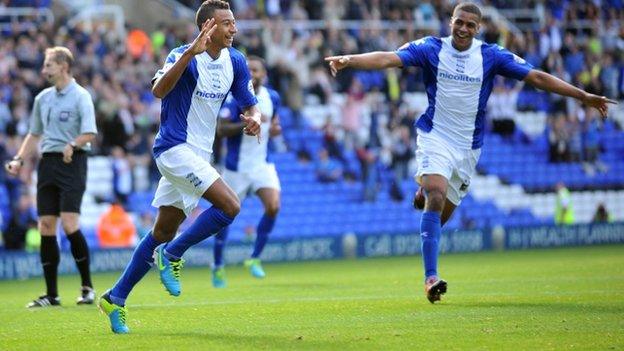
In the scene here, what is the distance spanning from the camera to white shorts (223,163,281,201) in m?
17.8

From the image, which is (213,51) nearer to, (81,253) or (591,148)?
(81,253)

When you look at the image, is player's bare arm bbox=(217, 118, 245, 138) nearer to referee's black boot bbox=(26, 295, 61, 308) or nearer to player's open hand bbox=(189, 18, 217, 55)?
referee's black boot bbox=(26, 295, 61, 308)

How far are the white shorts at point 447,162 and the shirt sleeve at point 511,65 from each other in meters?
0.89

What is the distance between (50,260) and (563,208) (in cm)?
1968

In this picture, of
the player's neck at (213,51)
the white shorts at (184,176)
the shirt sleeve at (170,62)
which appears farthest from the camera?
the player's neck at (213,51)

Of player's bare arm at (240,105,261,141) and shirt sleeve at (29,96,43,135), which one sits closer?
player's bare arm at (240,105,261,141)

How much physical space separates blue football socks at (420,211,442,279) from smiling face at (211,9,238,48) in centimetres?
299

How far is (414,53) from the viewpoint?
1274cm

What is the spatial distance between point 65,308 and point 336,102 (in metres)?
17.9

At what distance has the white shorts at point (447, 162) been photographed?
12742 millimetres

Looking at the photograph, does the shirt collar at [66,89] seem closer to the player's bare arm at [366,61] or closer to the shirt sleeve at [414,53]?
the player's bare arm at [366,61]

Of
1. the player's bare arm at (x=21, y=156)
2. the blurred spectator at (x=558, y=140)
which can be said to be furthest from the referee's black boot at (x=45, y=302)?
the blurred spectator at (x=558, y=140)

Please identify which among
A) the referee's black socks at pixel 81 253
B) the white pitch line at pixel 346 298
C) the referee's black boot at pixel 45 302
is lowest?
the white pitch line at pixel 346 298

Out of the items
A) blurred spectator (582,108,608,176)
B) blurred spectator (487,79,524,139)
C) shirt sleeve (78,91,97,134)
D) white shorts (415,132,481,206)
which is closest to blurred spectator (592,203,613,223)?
blurred spectator (582,108,608,176)
